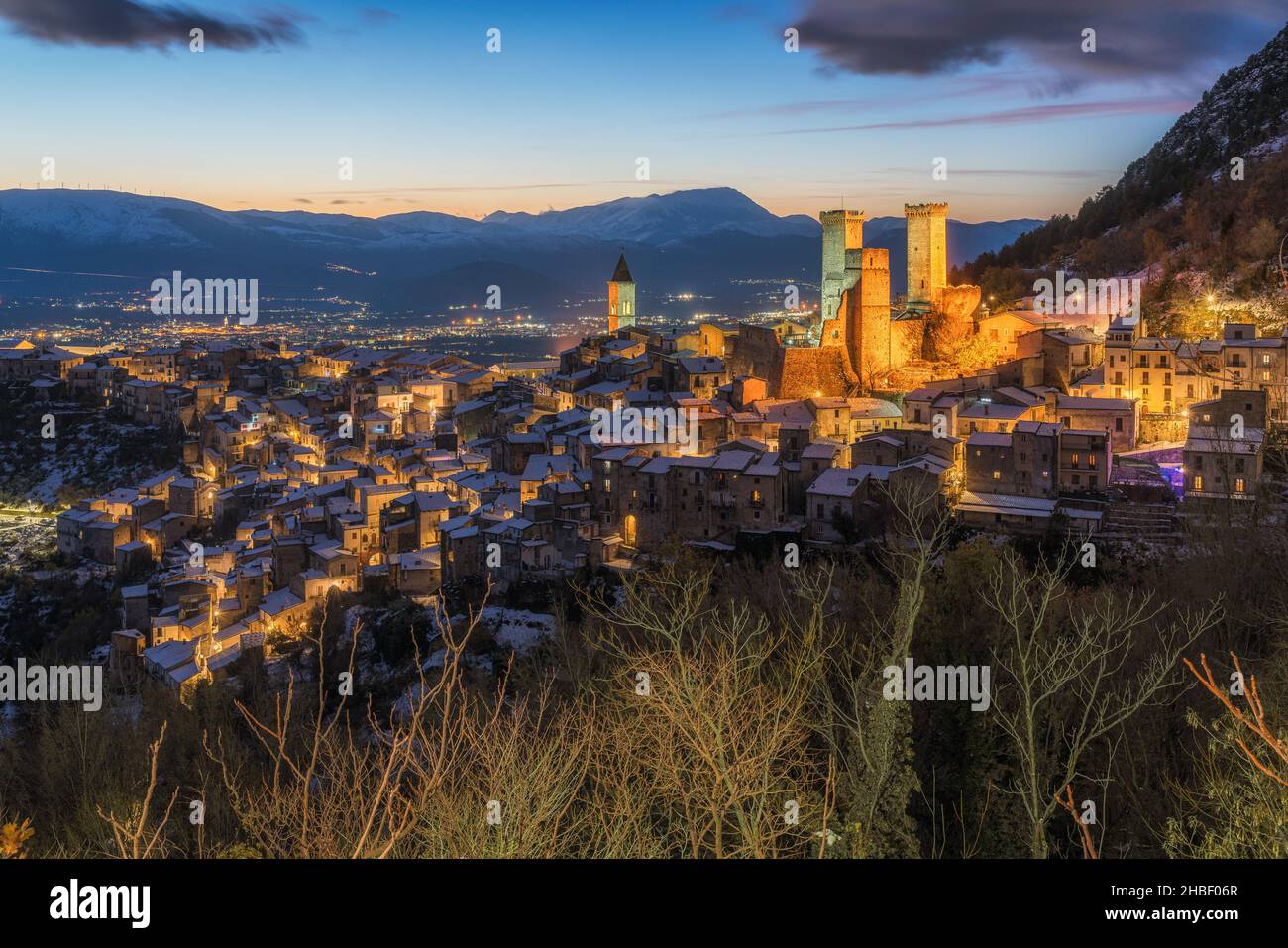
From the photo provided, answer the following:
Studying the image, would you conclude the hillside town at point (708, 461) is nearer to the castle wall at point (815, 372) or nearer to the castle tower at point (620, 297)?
the castle wall at point (815, 372)

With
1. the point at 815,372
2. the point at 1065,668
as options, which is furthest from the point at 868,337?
the point at 1065,668

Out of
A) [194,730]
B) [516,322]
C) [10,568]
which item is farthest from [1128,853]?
[516,322]

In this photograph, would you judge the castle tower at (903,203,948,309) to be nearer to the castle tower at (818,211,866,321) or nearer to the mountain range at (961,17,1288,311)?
the castle tower at (818,211,866,321)

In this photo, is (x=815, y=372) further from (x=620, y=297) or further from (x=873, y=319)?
(x=620, y=297)

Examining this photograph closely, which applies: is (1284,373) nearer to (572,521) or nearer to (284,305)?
(572,521)

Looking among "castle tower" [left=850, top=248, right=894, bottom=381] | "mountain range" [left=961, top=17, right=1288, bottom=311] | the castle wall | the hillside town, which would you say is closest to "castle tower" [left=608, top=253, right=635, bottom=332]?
the hillside town
